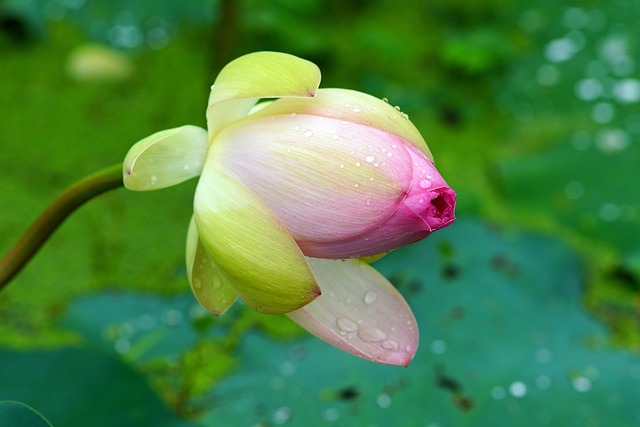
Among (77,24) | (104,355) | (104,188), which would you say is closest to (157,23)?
(77,24)

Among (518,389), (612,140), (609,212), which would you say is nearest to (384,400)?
(518,389)

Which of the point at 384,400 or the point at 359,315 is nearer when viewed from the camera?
the point at 359,315

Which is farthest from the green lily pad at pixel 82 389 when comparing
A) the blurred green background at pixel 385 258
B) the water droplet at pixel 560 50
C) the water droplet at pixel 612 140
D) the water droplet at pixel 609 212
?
the water droplet at pixel 560 50

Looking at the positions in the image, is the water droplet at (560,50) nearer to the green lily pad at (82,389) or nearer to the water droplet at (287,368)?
the water droplet at (287,368)

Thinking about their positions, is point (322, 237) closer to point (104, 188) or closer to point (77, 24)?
point (104, 188)

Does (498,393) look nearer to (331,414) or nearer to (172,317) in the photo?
(331,414)

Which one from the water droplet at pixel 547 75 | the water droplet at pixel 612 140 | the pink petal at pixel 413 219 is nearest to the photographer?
the pink petal at pixel 413 219
